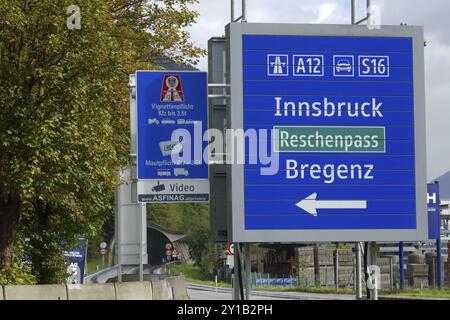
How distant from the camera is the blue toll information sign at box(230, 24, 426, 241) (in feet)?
41.7

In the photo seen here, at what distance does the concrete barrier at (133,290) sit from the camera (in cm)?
2336

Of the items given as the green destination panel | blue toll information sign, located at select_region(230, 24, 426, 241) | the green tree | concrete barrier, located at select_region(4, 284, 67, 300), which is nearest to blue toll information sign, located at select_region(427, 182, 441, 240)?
the green tree

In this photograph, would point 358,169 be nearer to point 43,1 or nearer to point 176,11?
point 43,1

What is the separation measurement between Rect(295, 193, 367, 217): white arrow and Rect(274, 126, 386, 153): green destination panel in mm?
606

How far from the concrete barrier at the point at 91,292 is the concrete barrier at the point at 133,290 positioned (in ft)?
0.50

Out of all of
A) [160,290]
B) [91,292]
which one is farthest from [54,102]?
[160,290]

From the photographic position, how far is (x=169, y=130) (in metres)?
13.0

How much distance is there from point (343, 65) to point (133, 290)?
12.3 metres

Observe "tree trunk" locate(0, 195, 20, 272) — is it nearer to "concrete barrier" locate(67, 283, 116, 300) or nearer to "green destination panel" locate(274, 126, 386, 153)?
"concrete barrier" locate(67, 283, 116, 300)

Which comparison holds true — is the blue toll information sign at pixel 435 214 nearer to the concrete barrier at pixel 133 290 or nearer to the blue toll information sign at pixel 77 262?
the blue toll information sign at pixel 77 262

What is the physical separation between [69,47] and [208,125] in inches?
458

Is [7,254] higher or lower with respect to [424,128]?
lower

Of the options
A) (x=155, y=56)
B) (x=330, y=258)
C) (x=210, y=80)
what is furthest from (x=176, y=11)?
(x=330, y=258)

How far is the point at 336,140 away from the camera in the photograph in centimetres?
1287
